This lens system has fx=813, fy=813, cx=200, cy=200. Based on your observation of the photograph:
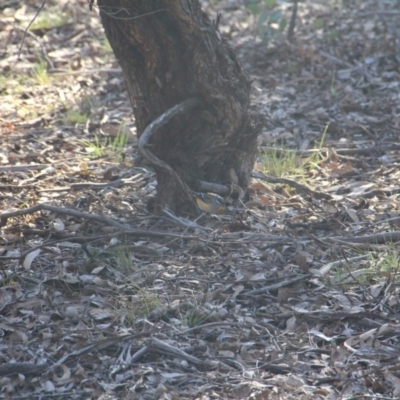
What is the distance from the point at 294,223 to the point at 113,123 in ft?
7.87

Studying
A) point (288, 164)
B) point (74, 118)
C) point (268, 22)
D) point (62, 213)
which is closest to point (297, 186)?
point (288, 164)

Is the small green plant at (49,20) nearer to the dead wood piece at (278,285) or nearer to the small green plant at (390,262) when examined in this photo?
the dead wood piece at (278,285)

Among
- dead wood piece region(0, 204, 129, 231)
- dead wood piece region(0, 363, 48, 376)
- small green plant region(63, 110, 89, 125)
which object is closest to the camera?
dead wood piece region(0, 363, 48, 376)

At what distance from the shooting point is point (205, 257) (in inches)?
171

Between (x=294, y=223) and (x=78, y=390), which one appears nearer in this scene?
(x=78, y=390)

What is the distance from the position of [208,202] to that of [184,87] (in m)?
0.68

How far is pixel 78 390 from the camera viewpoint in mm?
3197

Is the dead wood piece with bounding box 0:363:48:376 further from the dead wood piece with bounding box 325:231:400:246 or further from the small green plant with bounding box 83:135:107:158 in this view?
the small green plant with bounding box 83:135:107:158

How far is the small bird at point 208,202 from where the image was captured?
4.77 m

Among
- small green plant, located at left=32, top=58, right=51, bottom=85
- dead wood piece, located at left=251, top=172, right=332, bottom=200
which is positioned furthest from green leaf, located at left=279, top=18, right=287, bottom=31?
dead wood piece, located at left=251, top=172, right=332, bottom=200

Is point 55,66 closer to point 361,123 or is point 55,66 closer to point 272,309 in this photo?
point 361,123

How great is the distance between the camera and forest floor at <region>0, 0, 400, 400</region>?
10.9ft

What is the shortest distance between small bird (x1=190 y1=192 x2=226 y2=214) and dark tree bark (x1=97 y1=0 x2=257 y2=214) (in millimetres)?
86

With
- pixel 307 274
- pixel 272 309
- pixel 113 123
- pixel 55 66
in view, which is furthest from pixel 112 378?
pixel 55 66
